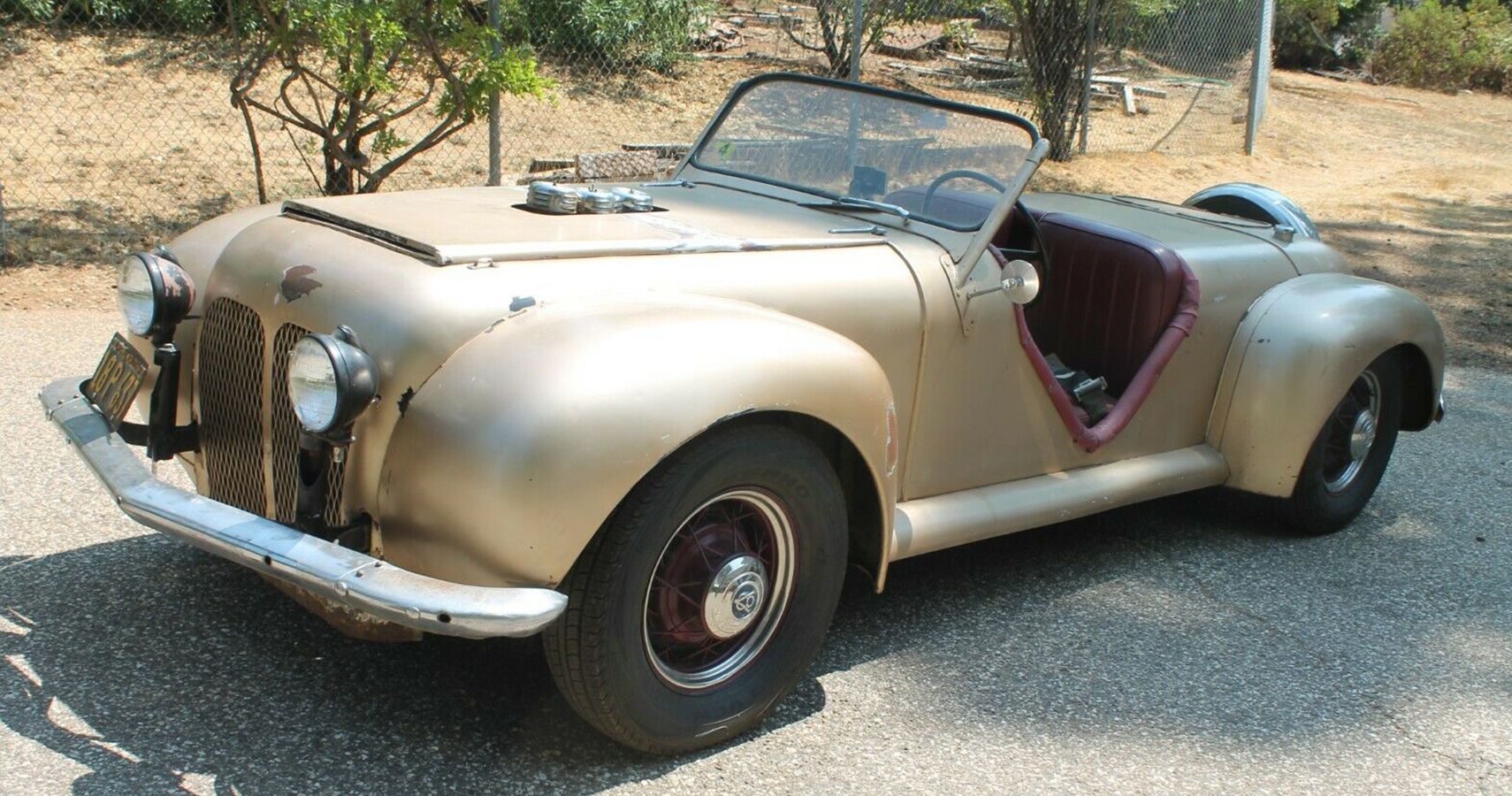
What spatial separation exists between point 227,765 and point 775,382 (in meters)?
1.40

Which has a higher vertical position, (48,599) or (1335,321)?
(1335,321)

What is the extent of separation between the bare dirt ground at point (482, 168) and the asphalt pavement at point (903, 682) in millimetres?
3521

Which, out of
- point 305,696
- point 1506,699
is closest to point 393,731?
point 305,696

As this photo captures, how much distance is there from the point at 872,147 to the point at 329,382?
198cm

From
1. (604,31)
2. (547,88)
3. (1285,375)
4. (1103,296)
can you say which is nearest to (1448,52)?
(604,31)

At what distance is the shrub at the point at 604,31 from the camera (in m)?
12.1

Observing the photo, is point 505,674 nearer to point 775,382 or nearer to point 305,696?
point 305,696

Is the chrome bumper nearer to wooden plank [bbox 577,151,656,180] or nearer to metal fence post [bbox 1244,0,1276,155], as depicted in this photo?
wooden plank [bbox 577,151,656,180]

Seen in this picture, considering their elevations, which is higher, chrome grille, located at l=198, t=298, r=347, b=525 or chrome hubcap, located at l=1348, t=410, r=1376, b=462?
chrome grille, located at l=198, t=298, r=347, b=525

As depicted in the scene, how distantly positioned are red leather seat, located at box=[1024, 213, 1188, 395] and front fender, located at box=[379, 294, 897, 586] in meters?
1.83

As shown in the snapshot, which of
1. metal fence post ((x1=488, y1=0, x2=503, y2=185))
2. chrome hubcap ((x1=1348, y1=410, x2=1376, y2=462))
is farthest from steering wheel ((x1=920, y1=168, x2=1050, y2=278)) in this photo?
metal fence post ((x1=488, y1=0, x2=503, y2=185))

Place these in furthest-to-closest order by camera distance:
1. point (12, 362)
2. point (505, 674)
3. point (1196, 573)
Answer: point (12, 362) < point (1196, 573) < point (505, 674)

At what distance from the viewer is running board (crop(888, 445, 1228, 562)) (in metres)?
3.50

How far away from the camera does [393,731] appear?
118 inches
